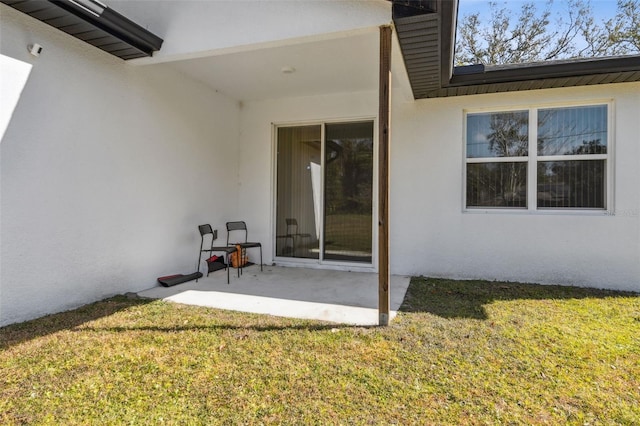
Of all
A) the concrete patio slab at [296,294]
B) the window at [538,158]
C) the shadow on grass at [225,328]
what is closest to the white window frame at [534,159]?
the window at [538,158]

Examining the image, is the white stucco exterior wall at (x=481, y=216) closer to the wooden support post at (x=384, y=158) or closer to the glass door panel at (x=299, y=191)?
the glass door panel at (x=299, y=191)

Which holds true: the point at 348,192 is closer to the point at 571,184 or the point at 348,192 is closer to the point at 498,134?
the point at 498,134

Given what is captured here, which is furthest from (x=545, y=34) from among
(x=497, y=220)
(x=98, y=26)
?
(x=98, y=26)

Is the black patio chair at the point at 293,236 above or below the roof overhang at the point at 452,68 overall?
below

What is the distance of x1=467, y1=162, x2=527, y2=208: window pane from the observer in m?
5.29

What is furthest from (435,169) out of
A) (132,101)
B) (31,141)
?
(31,141)

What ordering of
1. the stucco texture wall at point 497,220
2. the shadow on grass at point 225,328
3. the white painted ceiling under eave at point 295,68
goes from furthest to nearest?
the stucco texture wall at point 497,220 < the white painted ceiling under eave at point 295,68 < the shadow on grass at point 225,328

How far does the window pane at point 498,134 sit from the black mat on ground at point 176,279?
4.68 metres

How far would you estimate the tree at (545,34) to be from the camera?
10.2 m

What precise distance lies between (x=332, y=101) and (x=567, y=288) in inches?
181

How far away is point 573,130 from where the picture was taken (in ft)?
16.5

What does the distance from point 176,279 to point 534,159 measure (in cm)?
558

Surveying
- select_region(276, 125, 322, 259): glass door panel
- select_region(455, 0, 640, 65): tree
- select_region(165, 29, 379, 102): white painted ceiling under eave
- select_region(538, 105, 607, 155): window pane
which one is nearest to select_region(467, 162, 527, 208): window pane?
select_region(538, 105, 607, 155): window pane

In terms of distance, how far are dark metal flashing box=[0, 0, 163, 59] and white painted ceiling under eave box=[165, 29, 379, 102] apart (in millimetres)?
781
